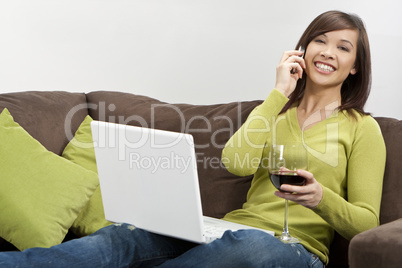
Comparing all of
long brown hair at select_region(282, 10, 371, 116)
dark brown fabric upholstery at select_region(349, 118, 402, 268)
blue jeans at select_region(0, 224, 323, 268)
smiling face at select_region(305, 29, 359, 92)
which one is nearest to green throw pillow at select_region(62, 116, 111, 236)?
blue jeans at select_region(0, 224, 323, 268)

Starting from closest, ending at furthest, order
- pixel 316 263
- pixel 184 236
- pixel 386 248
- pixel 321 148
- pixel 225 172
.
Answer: pixel 386 248
pixel 184 236
pixel 316 263
pixel 321 148
pixel 225 172

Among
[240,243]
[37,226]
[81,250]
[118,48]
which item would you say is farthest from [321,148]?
[118,48]

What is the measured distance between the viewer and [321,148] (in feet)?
6.64

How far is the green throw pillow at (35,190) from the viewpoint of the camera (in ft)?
6.77

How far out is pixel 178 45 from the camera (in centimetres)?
316

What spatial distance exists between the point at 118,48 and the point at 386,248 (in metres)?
2.05

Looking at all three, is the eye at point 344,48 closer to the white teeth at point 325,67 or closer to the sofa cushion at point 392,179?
the white teeth at point 325,67

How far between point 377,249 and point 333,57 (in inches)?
34.7

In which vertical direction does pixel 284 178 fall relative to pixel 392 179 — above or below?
above

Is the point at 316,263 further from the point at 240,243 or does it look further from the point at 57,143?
the point at 57,143

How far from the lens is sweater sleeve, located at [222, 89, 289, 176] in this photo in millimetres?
2049

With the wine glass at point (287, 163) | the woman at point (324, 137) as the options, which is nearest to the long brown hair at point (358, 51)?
the woman at point (324, 137)

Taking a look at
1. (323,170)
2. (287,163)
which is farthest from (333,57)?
(287,163)

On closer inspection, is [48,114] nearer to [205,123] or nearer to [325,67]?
[205,123]
